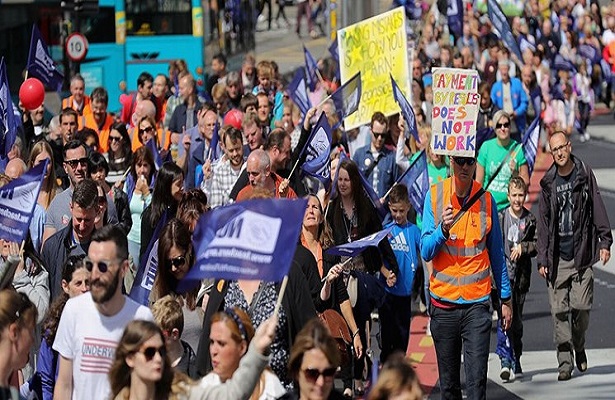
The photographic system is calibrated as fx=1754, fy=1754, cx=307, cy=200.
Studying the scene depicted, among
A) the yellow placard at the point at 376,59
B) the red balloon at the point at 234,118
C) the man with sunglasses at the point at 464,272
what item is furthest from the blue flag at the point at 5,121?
the man with sunglasses at the point at 464,272

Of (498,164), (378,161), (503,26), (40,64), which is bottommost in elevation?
(498,164)

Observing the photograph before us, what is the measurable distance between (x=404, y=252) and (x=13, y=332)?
5.41 metres

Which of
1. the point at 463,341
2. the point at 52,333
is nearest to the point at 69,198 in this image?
the point at 463,341

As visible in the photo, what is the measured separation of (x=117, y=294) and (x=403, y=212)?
472cm

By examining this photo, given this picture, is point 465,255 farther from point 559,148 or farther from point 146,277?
point 559,148

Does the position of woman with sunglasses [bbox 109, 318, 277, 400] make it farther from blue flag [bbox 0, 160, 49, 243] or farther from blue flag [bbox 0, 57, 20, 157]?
blue flag [bbox 0, 57, 20, 157]

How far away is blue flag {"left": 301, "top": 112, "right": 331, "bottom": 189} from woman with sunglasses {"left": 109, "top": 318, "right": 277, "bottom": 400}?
6.24 m

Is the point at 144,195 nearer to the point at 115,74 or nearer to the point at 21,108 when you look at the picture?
the point at 21,108

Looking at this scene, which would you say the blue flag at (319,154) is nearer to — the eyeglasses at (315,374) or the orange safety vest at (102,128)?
the orange safety vest at (102,128)

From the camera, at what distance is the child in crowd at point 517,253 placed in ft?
40.7

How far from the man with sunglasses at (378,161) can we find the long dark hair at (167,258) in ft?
17.7

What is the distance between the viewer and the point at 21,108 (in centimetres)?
1766

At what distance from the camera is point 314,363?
6.58 metres

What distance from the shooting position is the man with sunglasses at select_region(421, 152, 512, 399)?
33.4 ft
